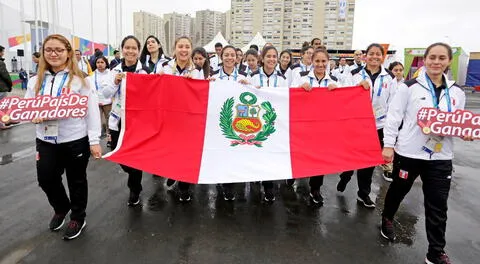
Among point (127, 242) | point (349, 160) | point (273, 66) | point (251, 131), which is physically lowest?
point (127, 242)

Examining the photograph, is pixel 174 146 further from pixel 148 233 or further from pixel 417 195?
pixel 417 195

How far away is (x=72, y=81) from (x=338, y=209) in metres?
3.37

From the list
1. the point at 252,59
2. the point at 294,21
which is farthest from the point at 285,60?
the point at 294,21

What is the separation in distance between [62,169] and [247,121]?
6.76ft

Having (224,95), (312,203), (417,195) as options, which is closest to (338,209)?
(312,203)

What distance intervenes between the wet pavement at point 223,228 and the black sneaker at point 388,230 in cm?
9

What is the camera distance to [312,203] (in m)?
4.29

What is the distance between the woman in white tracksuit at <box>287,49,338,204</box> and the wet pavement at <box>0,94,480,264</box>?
0.22 m

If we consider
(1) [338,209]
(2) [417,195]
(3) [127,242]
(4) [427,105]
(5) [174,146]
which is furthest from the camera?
(2) [417,195]

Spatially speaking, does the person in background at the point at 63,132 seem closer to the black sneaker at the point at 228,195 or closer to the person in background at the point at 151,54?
the person in background at the point at 151,54

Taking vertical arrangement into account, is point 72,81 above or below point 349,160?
above

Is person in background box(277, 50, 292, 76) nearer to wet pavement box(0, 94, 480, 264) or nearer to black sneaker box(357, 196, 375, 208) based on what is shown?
wet pavement box(0, 94, 480, 264)

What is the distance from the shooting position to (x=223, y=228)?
11.5ft

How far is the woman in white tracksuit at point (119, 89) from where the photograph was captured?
150 inches
